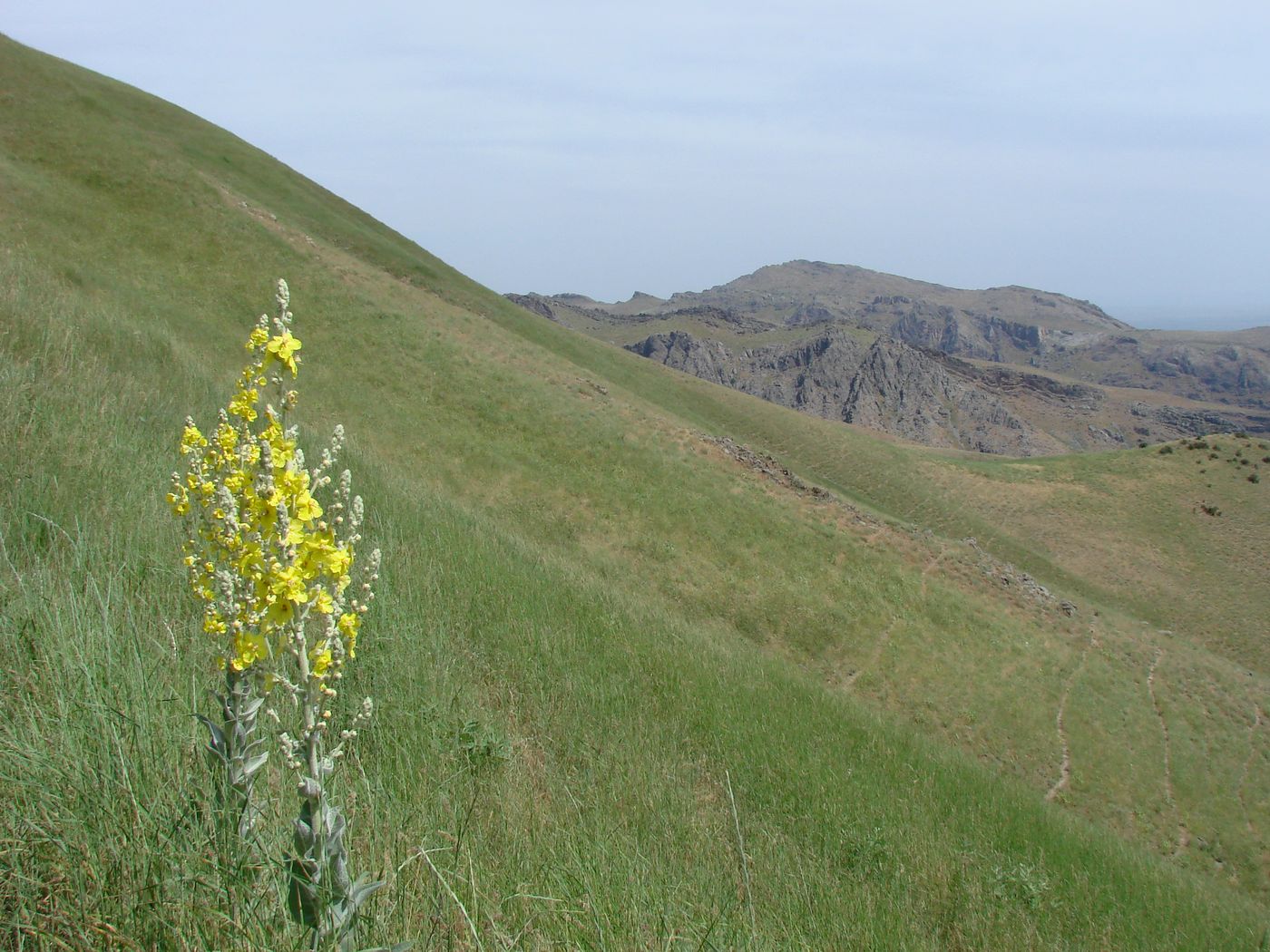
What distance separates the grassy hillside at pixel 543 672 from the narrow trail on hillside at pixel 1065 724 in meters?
0.10

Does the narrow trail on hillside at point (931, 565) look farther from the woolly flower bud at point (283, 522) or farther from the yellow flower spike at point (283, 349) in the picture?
the woolly flower bud at point (283, 522)

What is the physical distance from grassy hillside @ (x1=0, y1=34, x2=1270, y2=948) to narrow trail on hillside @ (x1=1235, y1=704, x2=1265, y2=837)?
194mm

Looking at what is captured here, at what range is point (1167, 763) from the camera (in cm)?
2042

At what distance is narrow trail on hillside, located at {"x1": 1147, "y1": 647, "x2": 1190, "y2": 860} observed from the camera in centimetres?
→ 1766

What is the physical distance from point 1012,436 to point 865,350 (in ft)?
75.5

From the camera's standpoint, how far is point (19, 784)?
2.44 metres

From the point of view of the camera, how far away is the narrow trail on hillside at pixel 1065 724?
1775cm

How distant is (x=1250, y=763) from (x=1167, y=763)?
3936 mm

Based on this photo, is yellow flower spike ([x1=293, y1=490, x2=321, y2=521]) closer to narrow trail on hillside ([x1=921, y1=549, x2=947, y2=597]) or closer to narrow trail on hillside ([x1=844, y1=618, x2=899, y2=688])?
narrow trail on hillside ([x1=844, y1=618, x2=899, y2=688])

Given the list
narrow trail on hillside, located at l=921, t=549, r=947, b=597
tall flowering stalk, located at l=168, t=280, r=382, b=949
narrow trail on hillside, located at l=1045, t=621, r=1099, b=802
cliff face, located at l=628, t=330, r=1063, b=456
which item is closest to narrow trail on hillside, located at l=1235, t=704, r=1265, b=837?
narrow trail on hillside, located at l=1045, t=621, r=1099, b=802

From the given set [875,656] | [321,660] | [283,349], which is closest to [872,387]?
[875,656]

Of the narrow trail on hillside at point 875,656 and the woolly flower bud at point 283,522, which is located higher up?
the woolly flower bud at point 283,522

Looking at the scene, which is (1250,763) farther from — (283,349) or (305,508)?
(283,349)

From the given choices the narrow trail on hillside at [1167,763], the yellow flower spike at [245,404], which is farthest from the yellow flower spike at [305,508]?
the narrow trail on hillside at [1167,763]
